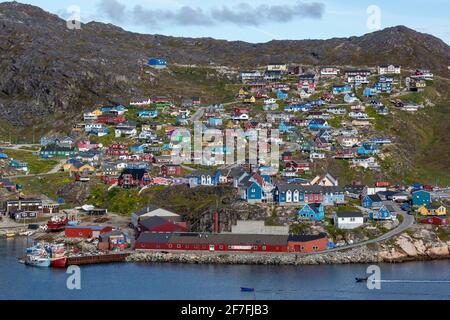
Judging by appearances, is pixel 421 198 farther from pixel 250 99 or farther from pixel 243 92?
pixel 243 92

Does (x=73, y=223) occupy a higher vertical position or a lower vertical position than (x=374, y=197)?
lower

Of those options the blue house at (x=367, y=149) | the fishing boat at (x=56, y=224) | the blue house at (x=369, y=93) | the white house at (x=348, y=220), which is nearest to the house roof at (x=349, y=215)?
the white house at (x=348, y=220)

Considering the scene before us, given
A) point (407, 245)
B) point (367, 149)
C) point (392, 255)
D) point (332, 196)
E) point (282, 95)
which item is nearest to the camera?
point (392, 255)

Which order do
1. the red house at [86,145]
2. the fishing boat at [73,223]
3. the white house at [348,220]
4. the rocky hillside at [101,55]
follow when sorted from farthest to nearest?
the rocky hillside at [101,55] < the red house at [86,145] < the fishing boat at [73,223] < the white house at [348,220]

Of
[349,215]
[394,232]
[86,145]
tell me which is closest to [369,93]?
[86,145]

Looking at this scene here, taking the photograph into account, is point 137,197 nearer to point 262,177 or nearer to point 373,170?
point 262,177

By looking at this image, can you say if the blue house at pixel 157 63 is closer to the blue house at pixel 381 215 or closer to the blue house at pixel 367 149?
the blue house at pixel 367 149

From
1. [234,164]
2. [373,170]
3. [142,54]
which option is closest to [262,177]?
[234,164]
